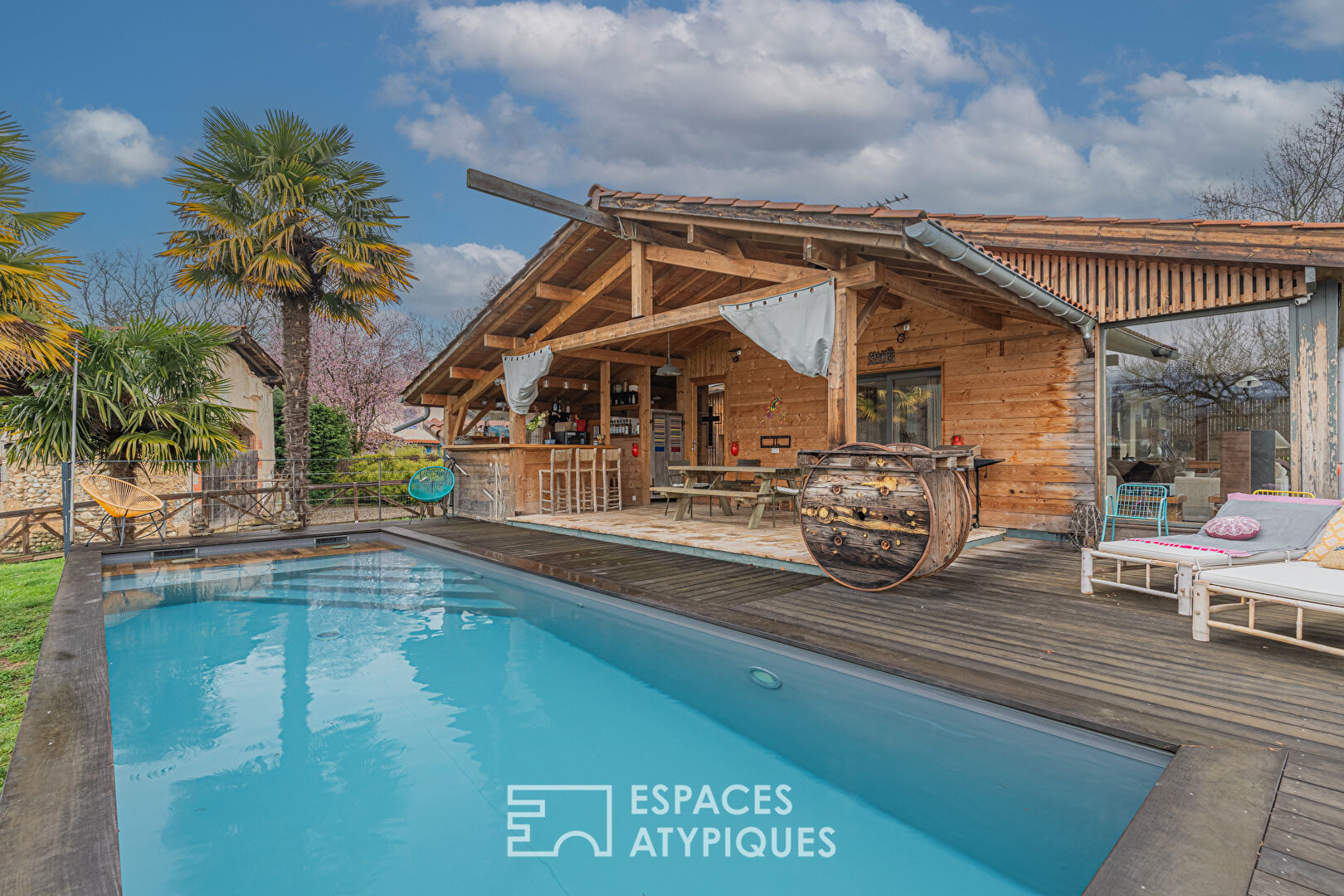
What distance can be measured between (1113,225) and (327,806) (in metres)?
7.58

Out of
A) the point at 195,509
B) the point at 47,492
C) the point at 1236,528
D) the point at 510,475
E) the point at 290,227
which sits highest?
the point at 290,227

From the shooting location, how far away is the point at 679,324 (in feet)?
22.2

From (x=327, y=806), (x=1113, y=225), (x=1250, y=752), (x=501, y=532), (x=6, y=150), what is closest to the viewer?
(x=1250, y=752)

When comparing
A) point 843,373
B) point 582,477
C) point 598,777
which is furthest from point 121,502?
point 843,373

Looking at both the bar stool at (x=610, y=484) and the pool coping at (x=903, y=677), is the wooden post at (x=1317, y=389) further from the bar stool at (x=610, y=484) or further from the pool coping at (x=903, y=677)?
the bar stool at (x=610, y=484)

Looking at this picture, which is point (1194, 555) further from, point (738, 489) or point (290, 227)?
point (290, 227)

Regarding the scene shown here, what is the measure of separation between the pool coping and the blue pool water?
0.27 meters

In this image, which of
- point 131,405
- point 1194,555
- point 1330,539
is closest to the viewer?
point 1330,539

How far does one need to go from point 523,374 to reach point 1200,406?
806 cm

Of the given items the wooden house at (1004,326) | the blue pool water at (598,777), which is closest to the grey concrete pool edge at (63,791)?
the blue pool water at (598,777)

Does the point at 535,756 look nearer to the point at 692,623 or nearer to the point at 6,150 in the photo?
the point at 692,623

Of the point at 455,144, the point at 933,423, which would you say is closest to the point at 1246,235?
the point at 933,423

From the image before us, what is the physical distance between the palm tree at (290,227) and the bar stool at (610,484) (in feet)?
12.9

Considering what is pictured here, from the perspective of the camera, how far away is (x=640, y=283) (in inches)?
279
